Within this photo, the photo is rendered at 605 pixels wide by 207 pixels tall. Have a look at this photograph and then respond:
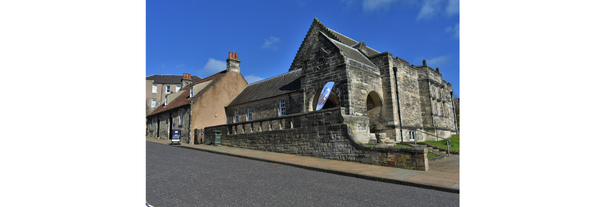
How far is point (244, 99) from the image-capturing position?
79.3 ft

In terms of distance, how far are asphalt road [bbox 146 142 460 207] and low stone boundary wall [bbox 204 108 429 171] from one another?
8.48 feet

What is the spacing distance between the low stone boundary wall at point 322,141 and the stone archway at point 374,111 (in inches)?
271

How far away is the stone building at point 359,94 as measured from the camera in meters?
16.2

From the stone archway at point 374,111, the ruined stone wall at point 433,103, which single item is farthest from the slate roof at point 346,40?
the stone archway at point 374,111

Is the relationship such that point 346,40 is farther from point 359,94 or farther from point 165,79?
point 165,79

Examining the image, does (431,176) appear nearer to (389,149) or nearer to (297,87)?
(389,149)

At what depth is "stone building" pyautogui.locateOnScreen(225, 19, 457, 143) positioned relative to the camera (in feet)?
53.1

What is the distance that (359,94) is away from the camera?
1652 centimetres

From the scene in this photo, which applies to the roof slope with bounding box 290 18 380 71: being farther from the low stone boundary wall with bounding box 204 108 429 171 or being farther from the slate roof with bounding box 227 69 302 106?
the low stone boundary wall with bounding box 204 108 429 171

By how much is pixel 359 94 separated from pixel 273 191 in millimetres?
11160

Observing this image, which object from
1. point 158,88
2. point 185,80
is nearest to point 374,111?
point 185,80

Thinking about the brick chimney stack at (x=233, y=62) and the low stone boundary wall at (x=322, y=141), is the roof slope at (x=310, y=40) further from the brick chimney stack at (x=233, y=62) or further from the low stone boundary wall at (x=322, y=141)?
the low stone boundary wall at (x=322, y=141)

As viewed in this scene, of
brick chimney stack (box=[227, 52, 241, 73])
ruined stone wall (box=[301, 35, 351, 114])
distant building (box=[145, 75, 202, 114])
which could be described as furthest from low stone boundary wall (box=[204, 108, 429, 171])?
distant building (box=[145, 75, 202, 114])

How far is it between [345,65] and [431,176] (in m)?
8.41
